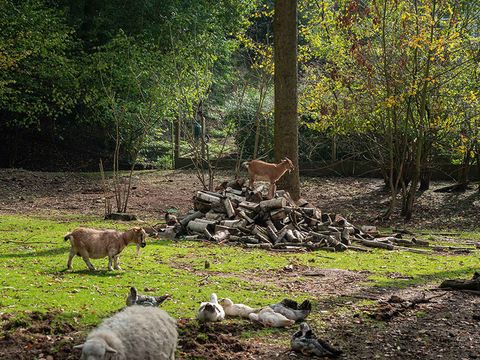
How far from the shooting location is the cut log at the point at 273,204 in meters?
15.7

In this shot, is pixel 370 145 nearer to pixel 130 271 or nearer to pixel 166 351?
pixel 130 271

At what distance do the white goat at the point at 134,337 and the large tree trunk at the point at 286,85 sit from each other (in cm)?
1286

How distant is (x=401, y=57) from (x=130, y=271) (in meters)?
12.3

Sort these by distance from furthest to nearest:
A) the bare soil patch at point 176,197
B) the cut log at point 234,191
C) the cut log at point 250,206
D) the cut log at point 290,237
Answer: the bare soil patch at point 176,197 < the cut log at point 234,191 < the cut log at point 250,206 < the cut log at point 290,237

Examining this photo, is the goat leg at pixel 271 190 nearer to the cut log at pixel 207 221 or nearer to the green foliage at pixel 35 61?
the cut log at pixel 207 221

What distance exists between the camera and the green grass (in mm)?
8625

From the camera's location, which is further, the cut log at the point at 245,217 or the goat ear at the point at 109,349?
the cut log at the point at 245,217

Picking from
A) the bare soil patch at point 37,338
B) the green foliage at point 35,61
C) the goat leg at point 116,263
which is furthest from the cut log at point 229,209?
the green foliage at point 35,61

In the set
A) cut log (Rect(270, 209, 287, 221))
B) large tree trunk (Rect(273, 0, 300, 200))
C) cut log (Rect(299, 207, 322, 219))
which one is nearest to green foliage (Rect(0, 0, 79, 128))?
large tree trunk (Rect(273, 0, 300, 200))

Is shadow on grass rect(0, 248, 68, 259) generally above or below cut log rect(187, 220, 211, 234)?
below

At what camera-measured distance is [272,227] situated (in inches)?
610

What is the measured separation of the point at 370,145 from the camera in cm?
2486

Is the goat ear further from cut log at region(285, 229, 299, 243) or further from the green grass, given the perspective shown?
cut log at region(285, 229, 299, 243)

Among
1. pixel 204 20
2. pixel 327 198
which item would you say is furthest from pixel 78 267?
pixel 204 20
